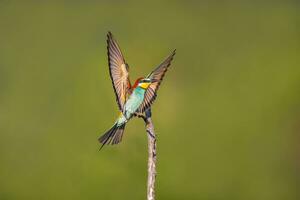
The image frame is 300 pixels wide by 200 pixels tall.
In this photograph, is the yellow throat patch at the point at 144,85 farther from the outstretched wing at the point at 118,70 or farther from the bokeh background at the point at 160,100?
the bokeh background at the point at 160,100

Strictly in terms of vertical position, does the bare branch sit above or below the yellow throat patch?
below

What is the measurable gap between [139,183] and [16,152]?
85cm

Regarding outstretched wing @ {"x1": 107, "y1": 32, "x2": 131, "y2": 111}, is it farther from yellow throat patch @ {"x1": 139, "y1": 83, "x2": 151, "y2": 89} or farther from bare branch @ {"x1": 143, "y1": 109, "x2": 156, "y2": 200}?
bare branch @ {"x1": 143, "y1": 109, "x2": 156, "y2": 200}

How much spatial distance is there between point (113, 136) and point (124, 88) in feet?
0.47

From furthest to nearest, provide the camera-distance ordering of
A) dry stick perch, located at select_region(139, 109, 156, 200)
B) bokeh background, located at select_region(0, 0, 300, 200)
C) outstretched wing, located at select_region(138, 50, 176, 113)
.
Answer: bokeh background, located at select_region(0, 0, 300, 200) < outstretched wing, located at select_region(138, 50, 176, 113) < dry stick perch, located at select_region(139, 109, 156, 200)

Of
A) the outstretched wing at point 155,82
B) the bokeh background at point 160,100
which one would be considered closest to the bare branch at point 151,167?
the outstretched wing at point 155,82

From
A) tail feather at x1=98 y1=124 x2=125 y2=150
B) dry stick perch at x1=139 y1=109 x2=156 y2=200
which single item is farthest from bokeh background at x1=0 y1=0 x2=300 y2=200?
dry stick perch at x1=139 y1=109 x2=156 y2=200

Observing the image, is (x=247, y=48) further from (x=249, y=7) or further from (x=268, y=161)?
(x=268, y=161)

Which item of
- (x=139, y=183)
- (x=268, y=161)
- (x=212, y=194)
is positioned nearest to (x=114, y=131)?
(x=139, y=183)

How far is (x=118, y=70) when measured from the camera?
2.02 m

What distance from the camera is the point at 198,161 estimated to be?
442 cm

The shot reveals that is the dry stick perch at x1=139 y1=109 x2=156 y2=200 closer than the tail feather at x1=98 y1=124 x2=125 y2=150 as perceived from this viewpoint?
Yes

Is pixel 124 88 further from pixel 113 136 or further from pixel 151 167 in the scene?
pixel 151 167

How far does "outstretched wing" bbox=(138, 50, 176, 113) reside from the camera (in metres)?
1.97
